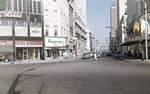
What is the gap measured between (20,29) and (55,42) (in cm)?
1533

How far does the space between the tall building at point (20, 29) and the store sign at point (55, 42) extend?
12.2 ft

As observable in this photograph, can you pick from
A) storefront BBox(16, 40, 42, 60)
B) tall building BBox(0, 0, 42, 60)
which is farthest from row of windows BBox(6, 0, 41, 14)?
storefront BBox(16, 40, 42, 60)

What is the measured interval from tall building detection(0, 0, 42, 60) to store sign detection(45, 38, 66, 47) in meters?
3.73

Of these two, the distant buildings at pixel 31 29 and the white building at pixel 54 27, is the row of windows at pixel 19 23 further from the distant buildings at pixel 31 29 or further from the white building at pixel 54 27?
the white building at pixel 54 27

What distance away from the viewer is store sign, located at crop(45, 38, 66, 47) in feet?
322

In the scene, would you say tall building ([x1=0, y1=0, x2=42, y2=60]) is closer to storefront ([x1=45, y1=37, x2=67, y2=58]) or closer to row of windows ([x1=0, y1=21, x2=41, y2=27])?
row of windows ([x1=0, y1=21, x2=41, y2=27])

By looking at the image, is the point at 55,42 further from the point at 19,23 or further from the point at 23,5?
the point at 23,5

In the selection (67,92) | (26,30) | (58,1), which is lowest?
(67,92)

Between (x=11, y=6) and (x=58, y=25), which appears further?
(x=58, y=25)

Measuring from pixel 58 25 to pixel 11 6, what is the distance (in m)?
17.5

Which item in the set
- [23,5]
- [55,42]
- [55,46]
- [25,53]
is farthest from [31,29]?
[55,46]

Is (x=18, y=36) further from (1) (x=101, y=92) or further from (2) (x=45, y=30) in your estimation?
(1) (x=101, y=92)

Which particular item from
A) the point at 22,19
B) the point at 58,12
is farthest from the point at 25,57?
the point at 58,12

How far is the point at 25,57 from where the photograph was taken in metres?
91.8
